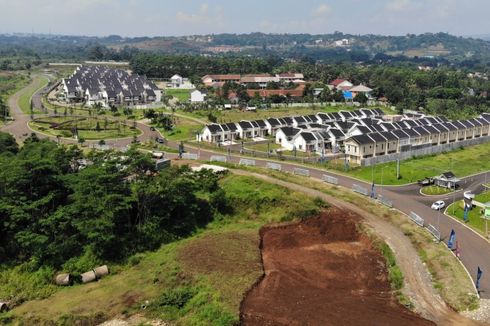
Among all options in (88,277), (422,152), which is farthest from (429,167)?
(88,277)

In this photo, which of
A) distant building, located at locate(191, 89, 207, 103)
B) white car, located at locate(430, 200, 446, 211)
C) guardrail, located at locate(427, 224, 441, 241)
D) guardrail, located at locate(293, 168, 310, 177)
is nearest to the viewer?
guardrail, located at locate(427, 224, 441, 241)

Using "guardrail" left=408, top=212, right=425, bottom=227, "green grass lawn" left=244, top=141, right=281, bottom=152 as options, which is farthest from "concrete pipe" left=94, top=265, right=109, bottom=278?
"green grass lawn" left=244, top=141, right=281, bottom=152

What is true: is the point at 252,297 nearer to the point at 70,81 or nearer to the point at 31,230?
the point at 31,230

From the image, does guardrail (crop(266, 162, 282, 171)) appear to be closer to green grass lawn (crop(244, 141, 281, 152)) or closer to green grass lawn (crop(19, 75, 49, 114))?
green grass lawn (crop(244, 141, 281, 152))

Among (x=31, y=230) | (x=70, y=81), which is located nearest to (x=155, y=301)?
(x=31, y=230)

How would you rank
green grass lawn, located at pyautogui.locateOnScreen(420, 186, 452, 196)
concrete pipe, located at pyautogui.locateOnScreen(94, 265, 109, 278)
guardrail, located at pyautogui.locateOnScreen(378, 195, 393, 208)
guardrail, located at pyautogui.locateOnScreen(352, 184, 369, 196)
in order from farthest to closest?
green grass lawn, located at pyautogui.locateOnScreen(420, 186, 452, 196)
guardrail, located at pyautogui.locateOnScreen(352, 184, 369, 196)
guardrail, located at pyautogui.locateOnScreen(378, 195, 393, 208)
concrete pipe, located at pyautogui.locateOnScreen(94, 265, 109, 278)

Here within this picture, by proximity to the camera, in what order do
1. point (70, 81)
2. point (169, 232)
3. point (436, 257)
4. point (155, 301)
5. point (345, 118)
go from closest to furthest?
point (155, 301) < point (436, 257) < point (169, 232) < point (345, 118) < point (70, 81)

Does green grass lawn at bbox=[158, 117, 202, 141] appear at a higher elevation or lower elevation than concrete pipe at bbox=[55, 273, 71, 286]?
higher
